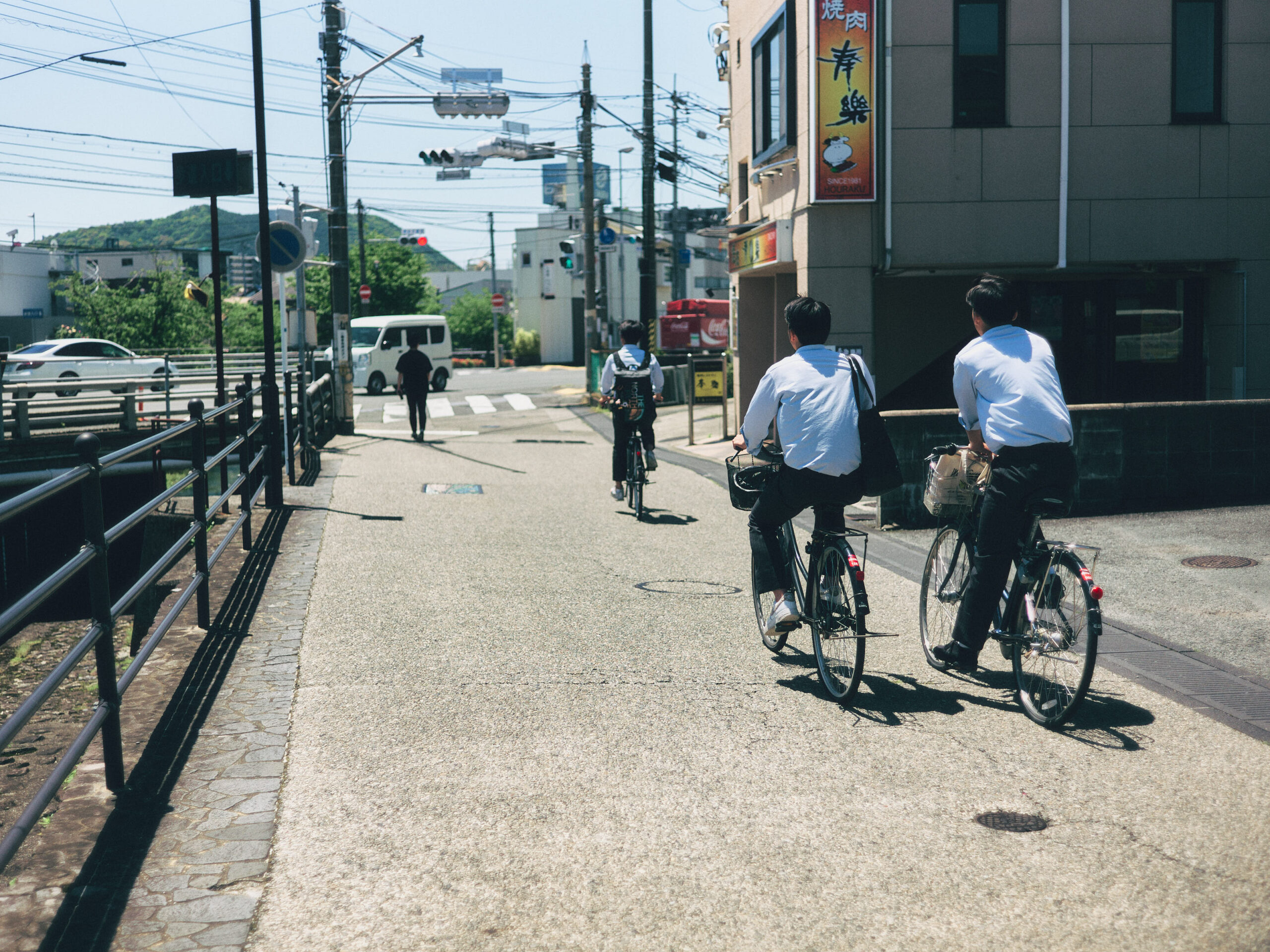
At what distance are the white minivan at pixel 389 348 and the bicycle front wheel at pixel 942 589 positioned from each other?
31.4 m

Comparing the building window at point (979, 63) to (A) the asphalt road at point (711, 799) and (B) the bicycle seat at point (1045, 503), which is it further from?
(B) the bicycle seat at point (1045, 503)

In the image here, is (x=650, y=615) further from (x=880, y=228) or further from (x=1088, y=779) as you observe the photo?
(x=880, y=228)

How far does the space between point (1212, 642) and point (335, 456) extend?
42.4 feet

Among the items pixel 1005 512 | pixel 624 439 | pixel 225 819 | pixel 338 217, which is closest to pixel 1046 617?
pixel 1005 512

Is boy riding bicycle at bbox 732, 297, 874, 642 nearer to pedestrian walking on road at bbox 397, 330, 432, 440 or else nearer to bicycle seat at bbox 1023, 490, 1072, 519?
bicycle seat at bbox 1023, 490, 1072, 519

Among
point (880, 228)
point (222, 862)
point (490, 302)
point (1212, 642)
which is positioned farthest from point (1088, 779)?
point (490, 302)

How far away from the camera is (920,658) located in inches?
243

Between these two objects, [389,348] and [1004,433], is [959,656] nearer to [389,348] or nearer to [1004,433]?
[1004,433]

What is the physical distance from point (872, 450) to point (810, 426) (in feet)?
1.01

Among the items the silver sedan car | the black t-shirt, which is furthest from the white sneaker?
the silver sedan car

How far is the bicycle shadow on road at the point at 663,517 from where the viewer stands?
10.9 metres

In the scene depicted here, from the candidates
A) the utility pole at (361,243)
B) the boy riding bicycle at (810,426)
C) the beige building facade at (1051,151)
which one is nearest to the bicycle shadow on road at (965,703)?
the boy riding bicycle at (810,426)

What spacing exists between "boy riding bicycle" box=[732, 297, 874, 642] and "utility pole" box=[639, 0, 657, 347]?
22.4m

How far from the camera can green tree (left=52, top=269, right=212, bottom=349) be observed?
47.9 meters
